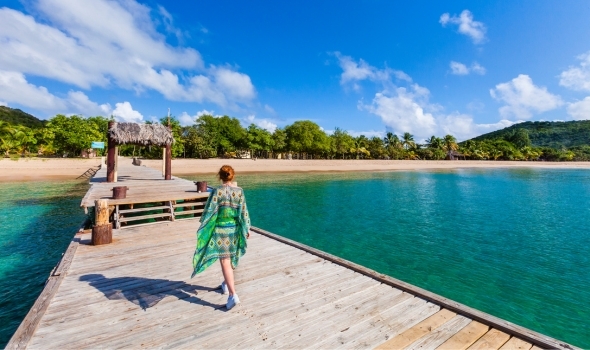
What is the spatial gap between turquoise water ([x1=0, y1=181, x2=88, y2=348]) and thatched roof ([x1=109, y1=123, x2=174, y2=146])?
4.86m

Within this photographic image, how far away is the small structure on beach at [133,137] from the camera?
15.5 meters

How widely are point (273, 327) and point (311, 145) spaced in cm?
7129

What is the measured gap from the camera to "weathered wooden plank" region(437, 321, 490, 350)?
134 inches

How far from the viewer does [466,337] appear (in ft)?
11.8

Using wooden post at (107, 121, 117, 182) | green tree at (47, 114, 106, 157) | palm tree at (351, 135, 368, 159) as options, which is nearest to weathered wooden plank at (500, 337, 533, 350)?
wooden post at (107, 121, 117, 182)

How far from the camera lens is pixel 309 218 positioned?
667 inches

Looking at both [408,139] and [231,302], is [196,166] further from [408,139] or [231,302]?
[408,139]

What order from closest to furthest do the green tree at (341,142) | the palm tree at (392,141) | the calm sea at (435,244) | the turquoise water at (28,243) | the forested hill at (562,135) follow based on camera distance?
the turquoise water at (28,243)
the calm sea at (435,244)
the green tree at (341,142)
the palm tree at (392,141)
the forested hill at (562,135)

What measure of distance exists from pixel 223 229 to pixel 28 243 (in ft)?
38.0

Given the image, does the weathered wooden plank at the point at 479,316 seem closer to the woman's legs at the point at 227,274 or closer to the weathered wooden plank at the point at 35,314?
the woman's legs at the point at 227,274

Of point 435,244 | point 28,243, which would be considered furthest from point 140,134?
point 435,244

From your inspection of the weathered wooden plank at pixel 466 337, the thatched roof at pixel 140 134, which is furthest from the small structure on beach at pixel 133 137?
the weathered wooden plank at pixel 466 337

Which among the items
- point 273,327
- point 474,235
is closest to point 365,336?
point 273,327

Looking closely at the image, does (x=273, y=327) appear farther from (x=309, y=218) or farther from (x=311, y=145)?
(x=311, y=145)
